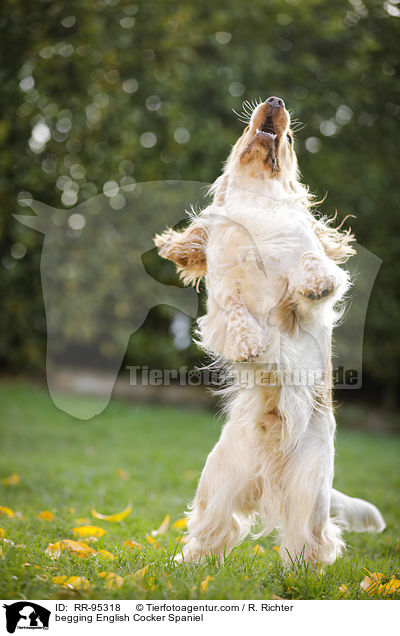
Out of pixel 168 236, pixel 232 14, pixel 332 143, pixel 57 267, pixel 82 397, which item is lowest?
pixel 82 397

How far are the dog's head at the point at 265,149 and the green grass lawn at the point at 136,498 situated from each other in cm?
195

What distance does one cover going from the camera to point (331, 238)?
3.23 m

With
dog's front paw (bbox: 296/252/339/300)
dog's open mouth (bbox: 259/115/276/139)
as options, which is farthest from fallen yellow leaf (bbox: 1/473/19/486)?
dog's open mouth (bbox: 259/115/276/139)

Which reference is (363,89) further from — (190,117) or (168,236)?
(168,236)

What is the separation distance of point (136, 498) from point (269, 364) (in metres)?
2.93

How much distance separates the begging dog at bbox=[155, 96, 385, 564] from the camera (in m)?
2.76

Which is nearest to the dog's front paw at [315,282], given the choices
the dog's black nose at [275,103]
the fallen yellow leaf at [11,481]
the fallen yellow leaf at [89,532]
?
the dog's black nose at [275,103]

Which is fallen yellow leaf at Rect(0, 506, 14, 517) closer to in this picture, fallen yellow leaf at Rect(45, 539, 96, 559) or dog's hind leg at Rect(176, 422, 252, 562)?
fallen yellow leaf at Rect(45, 539, 96, 559)

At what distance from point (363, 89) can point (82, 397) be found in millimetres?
7017

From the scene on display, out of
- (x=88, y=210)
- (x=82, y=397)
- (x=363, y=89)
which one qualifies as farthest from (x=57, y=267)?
(x=363, y=89)

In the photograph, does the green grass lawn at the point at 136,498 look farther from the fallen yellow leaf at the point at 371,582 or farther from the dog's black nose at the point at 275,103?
the dog's black nose at the point at 275,103

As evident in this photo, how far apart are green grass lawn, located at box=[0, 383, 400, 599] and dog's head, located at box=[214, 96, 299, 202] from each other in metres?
1.95

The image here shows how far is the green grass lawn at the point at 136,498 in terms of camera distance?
2541 mm

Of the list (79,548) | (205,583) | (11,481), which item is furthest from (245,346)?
(11,481)
